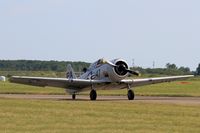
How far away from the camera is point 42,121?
18.4 meters

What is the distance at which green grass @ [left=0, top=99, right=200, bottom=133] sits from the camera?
16.9 metres

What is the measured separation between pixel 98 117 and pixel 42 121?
8.03 feet

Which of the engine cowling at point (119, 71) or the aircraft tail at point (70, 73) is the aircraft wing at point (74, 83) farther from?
the aircraft tail at point (70, 73)

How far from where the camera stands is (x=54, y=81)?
3762cm

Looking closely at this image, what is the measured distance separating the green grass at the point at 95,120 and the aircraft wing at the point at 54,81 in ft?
42.6

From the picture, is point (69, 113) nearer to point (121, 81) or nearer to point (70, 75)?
point (121, 81)

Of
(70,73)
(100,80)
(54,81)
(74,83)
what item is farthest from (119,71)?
(70,73)

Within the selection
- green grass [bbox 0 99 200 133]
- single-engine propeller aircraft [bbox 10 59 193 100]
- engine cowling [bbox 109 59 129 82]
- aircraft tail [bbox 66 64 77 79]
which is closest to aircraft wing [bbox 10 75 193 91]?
single-engine propeller aircraft [bbox 10 59 193 100]

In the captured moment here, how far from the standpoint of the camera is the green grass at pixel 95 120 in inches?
664

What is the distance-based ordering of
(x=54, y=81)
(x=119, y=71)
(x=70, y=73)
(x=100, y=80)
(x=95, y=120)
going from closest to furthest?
(x=95, y=120) → (x=54, y=81) → (x=119, y=71) → (x=100, y=80) → (x=70, y=73)

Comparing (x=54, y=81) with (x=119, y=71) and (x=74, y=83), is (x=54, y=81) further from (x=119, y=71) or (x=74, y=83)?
(x=119, y=71)

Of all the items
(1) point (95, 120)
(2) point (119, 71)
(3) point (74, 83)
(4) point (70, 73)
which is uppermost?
(4) point (70, 73)

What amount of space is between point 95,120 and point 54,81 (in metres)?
18.9

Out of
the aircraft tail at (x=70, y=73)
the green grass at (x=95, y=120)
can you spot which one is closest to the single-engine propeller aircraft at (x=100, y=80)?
the aircraft tail at (x=70, y=73)
